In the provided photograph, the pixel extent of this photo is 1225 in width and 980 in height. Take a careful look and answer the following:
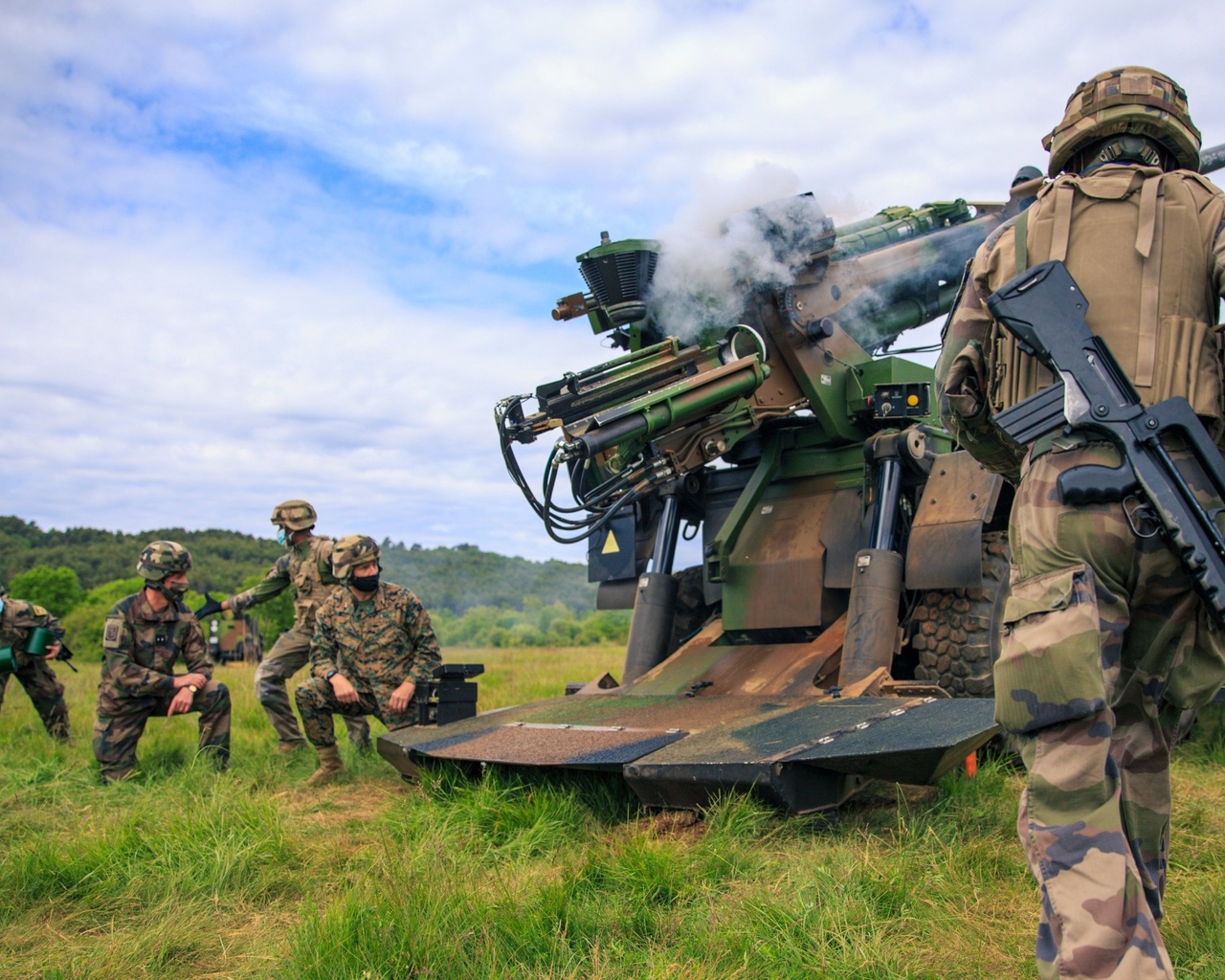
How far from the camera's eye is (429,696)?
20.6 ft

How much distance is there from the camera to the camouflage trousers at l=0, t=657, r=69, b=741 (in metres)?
7.96

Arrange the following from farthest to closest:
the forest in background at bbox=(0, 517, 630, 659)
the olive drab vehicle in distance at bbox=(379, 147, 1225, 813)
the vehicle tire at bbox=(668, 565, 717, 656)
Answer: the forest in background at bbox=(0, 517, 630, 659), the vehicle tire at bbox=(668, 565, 717, 656), the olive drab vehicle in distance at bbox=(379, 147, 1225, 813)

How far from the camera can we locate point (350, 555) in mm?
6738

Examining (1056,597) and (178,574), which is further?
(178,574)

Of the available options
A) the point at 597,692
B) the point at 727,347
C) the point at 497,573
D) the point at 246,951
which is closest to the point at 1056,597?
the point at 246,951

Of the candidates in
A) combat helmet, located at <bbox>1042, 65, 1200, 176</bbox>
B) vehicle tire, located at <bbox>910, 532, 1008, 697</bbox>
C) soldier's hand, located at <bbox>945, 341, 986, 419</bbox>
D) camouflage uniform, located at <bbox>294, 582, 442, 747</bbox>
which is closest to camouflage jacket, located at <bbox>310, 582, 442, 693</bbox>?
camouflage uniform, located at <bbox>294, 582, 442, 747</bbox>

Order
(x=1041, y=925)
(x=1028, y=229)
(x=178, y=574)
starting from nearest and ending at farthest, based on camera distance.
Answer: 1. (x=1041, y=925)
2. (x=1028, y=229)
3. (x=178, y=574)

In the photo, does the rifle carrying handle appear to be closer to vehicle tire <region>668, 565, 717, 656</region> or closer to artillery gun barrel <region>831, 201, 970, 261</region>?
artillery gun barrel <region>831, 201, 970, 261</region>

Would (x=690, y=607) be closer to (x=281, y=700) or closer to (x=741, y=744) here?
(x=281, y=700)

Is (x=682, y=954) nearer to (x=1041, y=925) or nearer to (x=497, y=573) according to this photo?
(x=1041, y=925)

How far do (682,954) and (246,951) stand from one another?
→ 1.31m

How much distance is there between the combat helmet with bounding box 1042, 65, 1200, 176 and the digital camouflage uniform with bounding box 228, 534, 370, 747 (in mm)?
5625

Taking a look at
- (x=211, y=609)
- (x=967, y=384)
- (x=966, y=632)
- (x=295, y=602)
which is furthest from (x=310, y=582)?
(x=967, y=384)

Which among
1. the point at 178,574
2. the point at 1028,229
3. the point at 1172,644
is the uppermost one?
the point at 1028,229
